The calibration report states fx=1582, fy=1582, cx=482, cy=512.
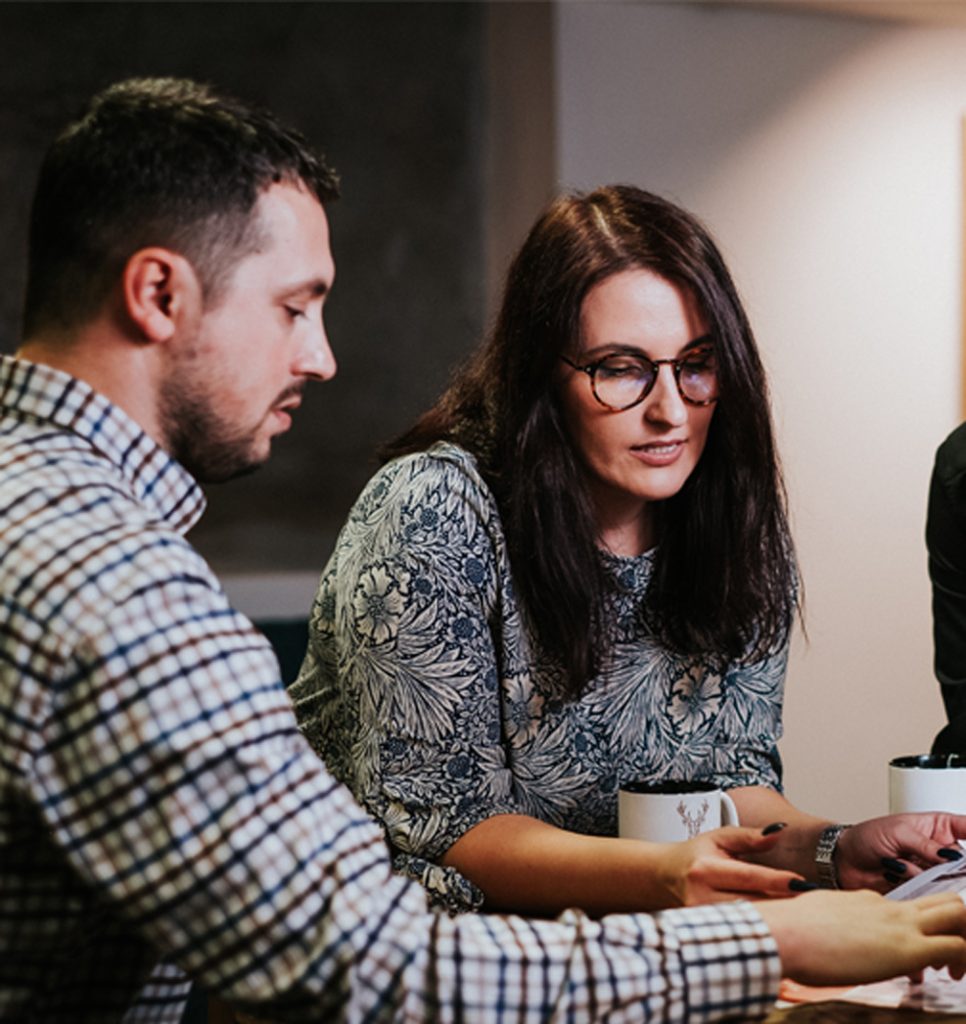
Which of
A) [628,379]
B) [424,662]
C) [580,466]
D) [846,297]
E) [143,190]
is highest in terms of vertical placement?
[846,297]

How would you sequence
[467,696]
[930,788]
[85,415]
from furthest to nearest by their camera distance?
[467,696]
[930,788]
[85,415]

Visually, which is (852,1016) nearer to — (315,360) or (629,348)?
(315,360)

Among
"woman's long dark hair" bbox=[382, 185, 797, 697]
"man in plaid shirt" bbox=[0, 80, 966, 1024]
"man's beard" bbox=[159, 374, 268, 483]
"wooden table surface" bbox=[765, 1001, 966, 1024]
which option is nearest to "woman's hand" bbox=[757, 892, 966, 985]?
"man in plaid shirt" bbox=[0, 80, 966, 1024]

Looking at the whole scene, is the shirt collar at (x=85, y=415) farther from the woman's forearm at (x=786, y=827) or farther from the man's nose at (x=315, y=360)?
the woman's forearm at (x=786, y=827)

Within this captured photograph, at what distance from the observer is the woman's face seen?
72.3 inches

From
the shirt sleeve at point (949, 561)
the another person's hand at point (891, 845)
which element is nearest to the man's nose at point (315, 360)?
the another person's hand at point (891, 845)

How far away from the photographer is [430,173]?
4094mm

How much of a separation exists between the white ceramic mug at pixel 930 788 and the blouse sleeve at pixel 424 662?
1.42ft

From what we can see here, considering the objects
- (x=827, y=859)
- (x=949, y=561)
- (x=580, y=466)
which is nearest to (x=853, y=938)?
(x=827, y=859)

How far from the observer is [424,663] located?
174 centimetres

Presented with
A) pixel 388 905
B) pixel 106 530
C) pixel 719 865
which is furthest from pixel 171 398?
pixel 719 865

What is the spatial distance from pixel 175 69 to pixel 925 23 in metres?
1.86

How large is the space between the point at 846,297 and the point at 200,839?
122 inches

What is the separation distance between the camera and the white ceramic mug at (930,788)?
5.41 ft
